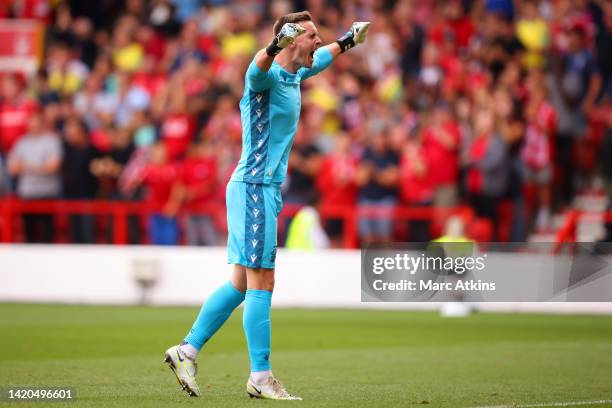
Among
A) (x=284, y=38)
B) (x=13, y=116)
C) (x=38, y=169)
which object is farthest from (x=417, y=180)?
(x=284, y=38)

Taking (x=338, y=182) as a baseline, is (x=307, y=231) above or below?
below

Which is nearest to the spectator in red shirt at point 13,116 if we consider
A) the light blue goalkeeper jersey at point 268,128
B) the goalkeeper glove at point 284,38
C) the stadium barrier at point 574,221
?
the stadium barrier at point 574,221

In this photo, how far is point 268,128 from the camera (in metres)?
8.95

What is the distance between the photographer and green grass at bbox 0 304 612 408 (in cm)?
908

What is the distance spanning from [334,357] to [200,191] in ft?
29.4

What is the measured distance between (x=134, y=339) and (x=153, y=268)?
245 inches

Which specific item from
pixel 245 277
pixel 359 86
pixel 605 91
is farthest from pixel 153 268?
pixel 245 277

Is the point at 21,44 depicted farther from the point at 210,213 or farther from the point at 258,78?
the point at 258,78

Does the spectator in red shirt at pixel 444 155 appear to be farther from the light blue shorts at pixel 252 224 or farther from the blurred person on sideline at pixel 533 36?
the light blue shorts at pixel 252 224

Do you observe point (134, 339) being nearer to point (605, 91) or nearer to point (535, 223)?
point (535, 223)

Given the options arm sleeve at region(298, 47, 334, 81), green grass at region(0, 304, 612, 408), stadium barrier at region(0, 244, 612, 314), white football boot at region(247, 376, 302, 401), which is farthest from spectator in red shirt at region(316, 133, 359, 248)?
white football boot at region(247, 376, 302, 401)

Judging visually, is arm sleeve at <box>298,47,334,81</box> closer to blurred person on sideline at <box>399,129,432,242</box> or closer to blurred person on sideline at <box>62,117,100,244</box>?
blurred person on sideline at <box>399,129,432,242</box>

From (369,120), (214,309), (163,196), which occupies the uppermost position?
(369,120)

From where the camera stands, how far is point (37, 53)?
27094 millimetres
